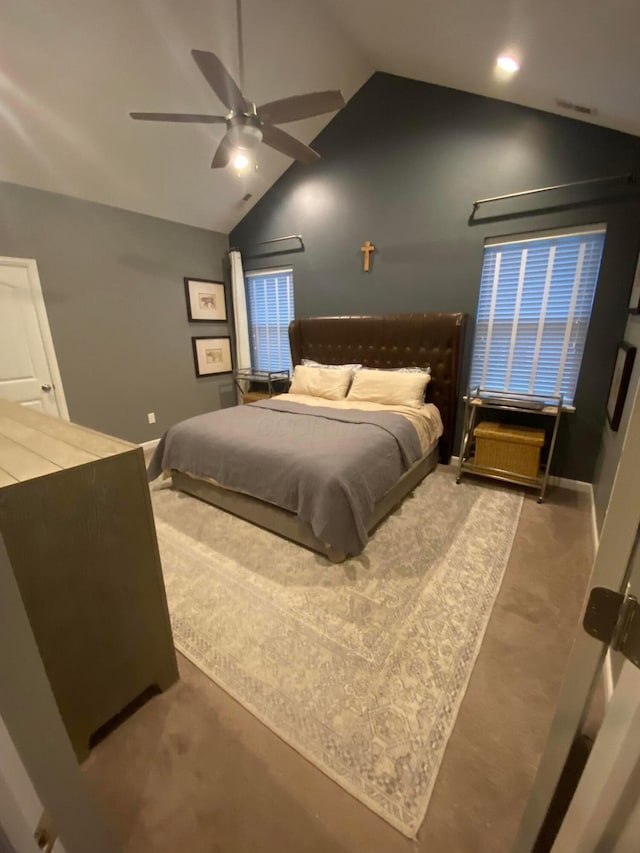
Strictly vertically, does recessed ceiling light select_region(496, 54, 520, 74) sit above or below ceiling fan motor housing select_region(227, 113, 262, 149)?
above

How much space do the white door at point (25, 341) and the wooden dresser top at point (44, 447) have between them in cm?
209

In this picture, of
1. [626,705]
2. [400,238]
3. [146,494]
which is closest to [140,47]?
[400,238]

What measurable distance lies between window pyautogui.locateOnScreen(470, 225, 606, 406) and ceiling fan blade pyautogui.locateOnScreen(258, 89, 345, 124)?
179 centimetres

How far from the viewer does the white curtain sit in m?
4.46

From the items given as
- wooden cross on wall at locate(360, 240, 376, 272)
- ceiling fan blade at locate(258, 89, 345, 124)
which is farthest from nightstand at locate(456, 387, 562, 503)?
ceiling fan blade at locate(258, 89, 345, 124)

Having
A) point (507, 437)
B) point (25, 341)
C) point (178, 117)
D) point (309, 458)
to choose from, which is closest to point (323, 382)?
point (309, 458)

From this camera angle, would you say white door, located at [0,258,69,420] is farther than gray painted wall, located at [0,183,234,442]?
No

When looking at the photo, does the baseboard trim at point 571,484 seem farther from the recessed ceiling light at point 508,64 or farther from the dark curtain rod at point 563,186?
the recessed ceiling light at point 508,64

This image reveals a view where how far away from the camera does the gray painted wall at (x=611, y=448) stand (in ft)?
6.86

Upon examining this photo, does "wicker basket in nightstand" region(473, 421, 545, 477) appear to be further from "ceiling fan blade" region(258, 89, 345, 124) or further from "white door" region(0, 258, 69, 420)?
"white door" region(0, 258, 69, 420)

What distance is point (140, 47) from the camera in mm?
2270

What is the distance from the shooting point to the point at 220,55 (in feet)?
7.92

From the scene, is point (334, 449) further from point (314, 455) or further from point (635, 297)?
point (635, 297)

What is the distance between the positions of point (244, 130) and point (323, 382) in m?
2.13
